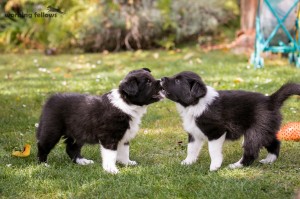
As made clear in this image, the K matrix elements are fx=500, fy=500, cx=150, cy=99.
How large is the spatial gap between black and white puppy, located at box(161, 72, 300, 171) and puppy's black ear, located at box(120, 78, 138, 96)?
416mm

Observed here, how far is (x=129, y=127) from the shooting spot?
17.1 ft

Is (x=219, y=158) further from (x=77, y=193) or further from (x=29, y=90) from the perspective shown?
(x=29, y=90)

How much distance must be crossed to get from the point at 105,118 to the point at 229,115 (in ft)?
4.23

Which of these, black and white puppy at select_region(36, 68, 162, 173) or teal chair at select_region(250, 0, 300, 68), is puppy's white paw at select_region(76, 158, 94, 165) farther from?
teal chair at select_region(250, 0, 300, 68)

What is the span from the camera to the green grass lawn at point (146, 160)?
452 centimetres

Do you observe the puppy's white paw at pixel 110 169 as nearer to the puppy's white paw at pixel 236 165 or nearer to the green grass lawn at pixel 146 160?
the green grass lawn at pixel 146 160

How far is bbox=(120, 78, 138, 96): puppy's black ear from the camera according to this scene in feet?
17.0

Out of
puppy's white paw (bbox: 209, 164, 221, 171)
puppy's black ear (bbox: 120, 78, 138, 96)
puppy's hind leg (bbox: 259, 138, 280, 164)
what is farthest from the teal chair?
puppy's black ear (bbox: 120, 78, 138, 96)

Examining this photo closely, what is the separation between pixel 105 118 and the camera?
5211 millimetres

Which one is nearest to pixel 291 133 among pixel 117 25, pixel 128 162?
pixel 128 162

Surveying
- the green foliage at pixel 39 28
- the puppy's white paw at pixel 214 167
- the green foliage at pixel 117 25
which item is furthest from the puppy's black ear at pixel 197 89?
the green foliage at pixel 39 28

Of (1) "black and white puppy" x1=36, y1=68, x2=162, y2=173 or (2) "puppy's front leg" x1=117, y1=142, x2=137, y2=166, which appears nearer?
(1) "black and white puppy" x1=36, y1=68, x2=162, y2=173

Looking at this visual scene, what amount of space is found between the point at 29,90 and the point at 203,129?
18.0ft

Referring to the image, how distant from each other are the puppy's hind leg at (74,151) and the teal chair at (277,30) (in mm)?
7134
